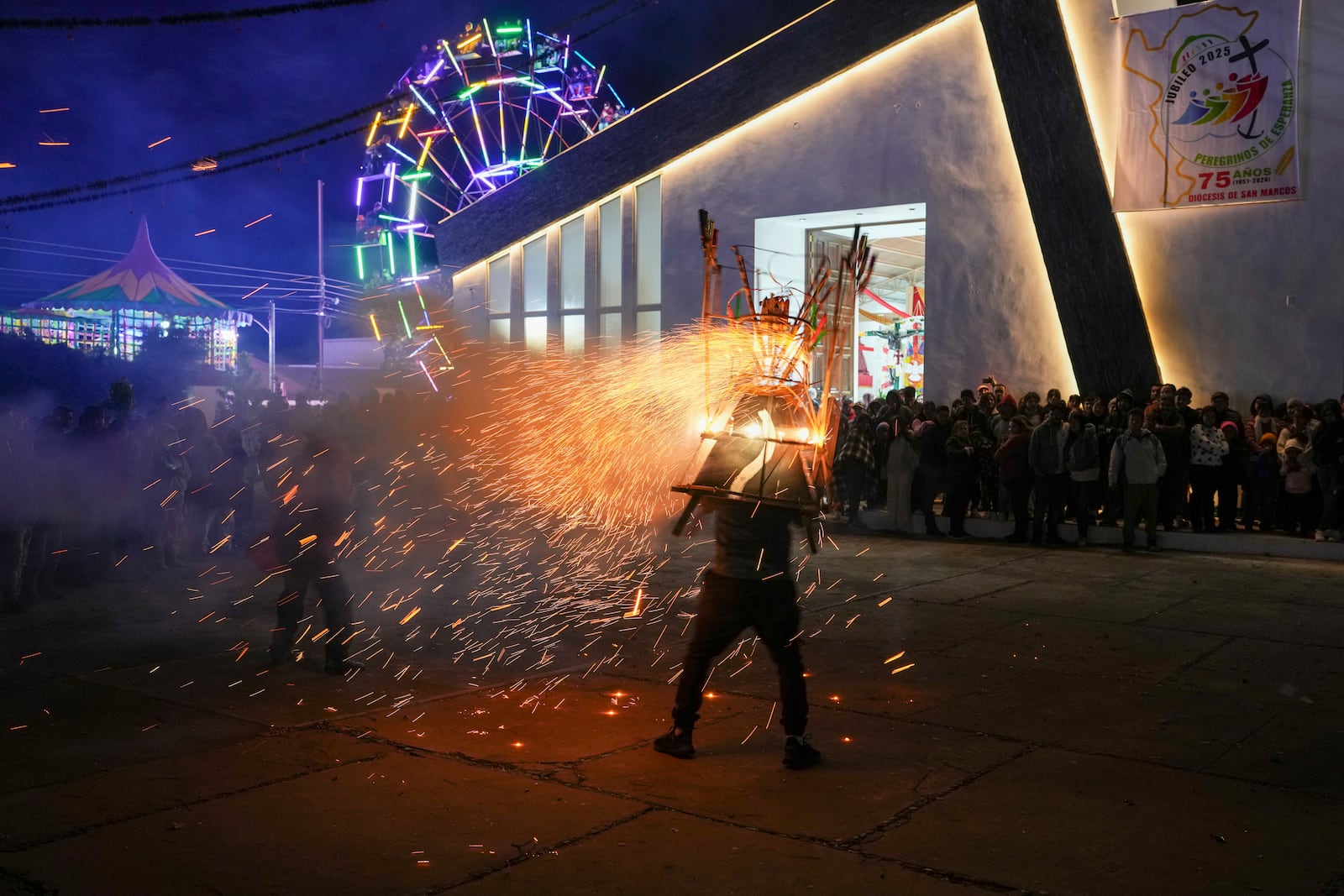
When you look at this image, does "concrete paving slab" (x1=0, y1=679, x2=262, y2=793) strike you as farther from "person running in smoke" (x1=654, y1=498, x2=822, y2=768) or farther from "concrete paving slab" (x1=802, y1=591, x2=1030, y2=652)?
"concrete paving slab" (x1=802, y1=591, x2=1030, y2=652)

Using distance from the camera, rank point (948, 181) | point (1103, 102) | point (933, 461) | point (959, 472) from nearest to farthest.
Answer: point (959, 472), point (933, 461), point (1103, 102), point (948, 181)

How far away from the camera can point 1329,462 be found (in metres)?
12.6

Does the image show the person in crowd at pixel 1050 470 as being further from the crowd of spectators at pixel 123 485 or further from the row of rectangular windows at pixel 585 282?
the row of rectangular windows at pixel 585 282

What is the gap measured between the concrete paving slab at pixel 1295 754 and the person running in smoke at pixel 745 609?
2.08 m

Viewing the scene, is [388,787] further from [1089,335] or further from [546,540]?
[1089,335]

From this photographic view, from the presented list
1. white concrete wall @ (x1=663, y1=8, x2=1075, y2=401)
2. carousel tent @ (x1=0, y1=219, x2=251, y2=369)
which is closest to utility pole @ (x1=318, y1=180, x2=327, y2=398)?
carousel tent @ (x1=0, y1=219, x2=251, y2=369)

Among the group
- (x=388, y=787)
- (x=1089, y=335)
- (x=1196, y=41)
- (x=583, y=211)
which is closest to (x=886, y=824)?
(x=388, y=787)

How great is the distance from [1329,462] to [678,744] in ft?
34.1

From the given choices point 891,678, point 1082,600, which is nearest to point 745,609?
point 891,678

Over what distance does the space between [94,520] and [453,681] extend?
545 cm

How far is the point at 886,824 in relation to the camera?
14.9ft

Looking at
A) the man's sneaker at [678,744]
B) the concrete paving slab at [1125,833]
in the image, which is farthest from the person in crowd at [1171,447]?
the man's sneaker at [678,744]

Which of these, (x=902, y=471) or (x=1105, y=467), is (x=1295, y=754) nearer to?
(x=1105, y=467)

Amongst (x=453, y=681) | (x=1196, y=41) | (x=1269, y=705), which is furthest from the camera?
(x=1196, y=41)
